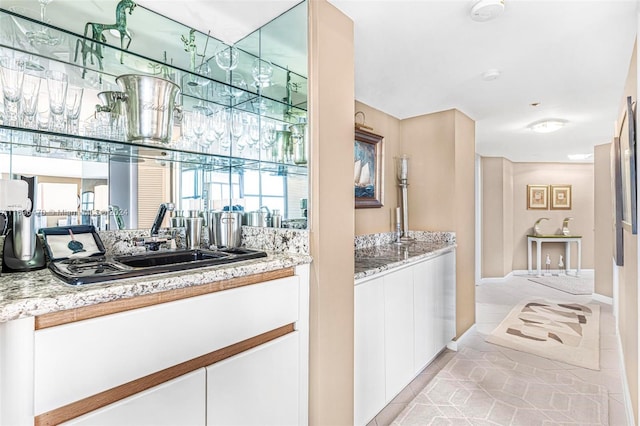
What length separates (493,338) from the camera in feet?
11.6

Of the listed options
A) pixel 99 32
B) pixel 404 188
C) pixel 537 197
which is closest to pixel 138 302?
pixel 99 32

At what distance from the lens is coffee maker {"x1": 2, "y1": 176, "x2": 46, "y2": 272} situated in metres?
1.24

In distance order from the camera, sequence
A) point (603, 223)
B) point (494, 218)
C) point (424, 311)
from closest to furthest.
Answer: point (424, 311), point (603, 223), point (494, 218)

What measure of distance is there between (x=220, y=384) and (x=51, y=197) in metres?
1.08

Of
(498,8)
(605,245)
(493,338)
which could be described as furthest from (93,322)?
(605,245)

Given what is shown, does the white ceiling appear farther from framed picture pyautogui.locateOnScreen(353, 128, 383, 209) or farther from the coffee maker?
the coffee maker

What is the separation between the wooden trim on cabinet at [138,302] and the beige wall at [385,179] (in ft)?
6.07

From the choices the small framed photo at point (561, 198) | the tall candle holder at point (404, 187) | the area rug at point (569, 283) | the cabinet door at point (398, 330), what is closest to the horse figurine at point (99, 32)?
the cabinet door at point (398, 330)

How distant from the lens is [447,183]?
337cm

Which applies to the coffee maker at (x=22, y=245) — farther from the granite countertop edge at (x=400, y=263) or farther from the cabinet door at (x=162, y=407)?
the granite countertop edge at (x=400, y=263)

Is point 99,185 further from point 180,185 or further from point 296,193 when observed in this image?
point 296,193

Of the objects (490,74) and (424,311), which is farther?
(424,311)

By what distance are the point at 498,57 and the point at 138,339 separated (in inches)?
98.9

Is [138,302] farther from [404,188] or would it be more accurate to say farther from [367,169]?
[404,188]
